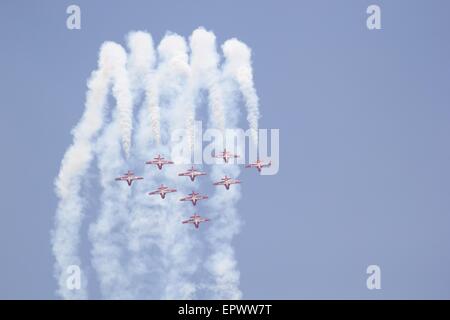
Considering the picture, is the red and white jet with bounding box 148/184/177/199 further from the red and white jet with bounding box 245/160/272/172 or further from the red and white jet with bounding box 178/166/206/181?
the red and white jet with bounding box 245/160/272/172

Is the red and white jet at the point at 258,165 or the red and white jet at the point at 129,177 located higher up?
the red and white jet at the point at 258,165

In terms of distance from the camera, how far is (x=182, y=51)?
5379 inches

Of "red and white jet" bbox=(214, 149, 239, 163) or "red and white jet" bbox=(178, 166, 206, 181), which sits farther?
"red and white jet" bbox=(178, 166, 206, 181)

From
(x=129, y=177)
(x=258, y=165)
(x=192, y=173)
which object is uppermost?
(x=258, y=165)

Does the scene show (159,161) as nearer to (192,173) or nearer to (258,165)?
(192,173)

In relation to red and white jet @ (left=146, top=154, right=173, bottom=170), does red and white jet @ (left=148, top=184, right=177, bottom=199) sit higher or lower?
lower

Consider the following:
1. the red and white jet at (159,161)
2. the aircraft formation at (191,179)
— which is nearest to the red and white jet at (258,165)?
the aircraft formation at (191,179)

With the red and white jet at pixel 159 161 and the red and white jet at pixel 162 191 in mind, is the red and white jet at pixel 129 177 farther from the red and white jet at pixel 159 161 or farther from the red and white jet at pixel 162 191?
the red and white jet at pixel 162 191

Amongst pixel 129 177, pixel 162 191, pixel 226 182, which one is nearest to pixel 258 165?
pixel 226 182

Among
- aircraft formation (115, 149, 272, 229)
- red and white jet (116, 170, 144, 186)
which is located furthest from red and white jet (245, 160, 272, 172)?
red and white jet (116, 170, 144, 186)
